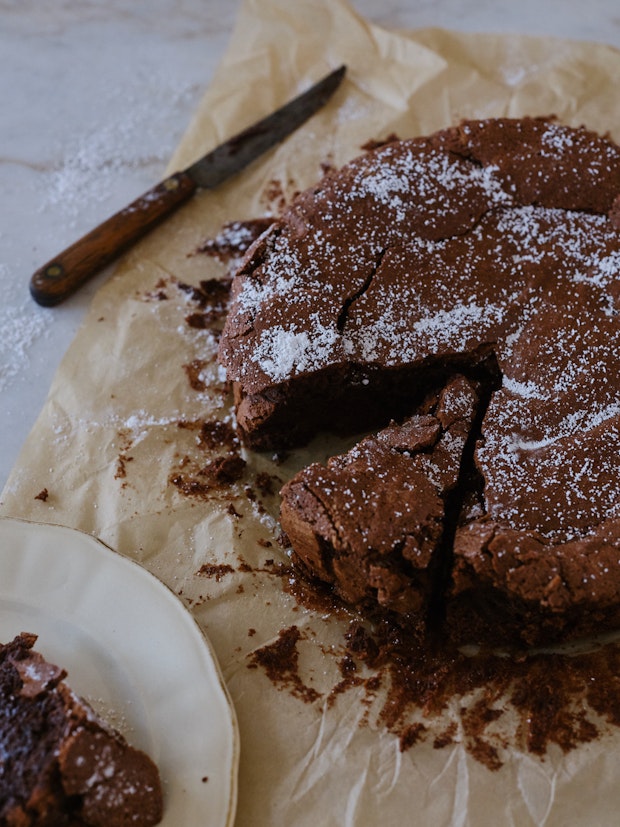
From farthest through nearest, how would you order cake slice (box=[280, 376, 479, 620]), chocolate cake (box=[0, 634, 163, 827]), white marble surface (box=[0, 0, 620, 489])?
white marble surface (box=[0, 0, 620, 489]) < cake slice (box=[280, 376, 479, 620]) < chocolate cake (box=[0, 634, 163, 827])

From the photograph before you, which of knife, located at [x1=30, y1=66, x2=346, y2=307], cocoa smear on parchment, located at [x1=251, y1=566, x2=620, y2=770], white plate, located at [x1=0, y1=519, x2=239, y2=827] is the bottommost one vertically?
cocoa smear on parchment, located at [x1=251, y1=566, x2=620, y2=770]

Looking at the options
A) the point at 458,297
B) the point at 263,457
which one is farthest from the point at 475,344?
the point at 263,457

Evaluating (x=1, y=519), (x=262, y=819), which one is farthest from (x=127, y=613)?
(x=262, y=819)

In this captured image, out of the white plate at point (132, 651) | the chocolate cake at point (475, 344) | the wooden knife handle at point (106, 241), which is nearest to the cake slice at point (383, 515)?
the chocolate cake at point (475, 344)

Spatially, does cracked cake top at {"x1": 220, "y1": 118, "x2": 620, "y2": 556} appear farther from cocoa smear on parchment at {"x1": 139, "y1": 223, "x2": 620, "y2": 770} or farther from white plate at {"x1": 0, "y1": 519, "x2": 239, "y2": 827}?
white plate at {"x1": 0, "y1": 519, "x2": 239, "y2": 827}

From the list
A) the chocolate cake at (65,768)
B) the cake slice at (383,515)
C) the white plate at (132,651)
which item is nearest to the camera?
the chocolate cake at (65,768)

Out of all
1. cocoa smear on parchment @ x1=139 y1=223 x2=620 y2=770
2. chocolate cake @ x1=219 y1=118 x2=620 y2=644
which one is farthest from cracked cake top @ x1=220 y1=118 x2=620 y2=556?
cocoa smear on parchment @ x1=139 y1=223 x2=620 y2=770

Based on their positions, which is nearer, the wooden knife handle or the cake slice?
the cake slice

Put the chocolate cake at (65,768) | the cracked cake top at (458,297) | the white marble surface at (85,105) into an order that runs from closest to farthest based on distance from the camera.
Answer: the chocolate cake at (65,768), the cracked cake top at (458,297), the white marble surface at (85,105)

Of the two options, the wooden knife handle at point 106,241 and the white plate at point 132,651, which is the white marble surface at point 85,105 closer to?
the wooden knife handle at point 106,241
